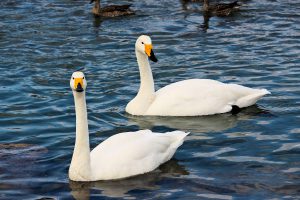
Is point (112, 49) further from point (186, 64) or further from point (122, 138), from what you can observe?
point (122, 138)

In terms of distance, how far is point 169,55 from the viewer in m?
19.5

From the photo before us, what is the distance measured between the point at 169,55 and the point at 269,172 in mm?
8685

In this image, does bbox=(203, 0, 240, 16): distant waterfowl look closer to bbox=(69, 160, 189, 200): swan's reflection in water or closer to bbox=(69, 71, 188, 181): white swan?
bbox=(69, 71, 188, 181): white swan

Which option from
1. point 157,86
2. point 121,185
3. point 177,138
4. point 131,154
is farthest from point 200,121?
point 121,185

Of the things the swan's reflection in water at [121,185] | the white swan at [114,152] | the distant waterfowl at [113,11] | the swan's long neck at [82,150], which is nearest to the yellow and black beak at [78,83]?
the white swan at [114,152]

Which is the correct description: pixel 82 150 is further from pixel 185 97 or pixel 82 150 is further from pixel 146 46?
pixel 146 46

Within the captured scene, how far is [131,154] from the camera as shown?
1125cm

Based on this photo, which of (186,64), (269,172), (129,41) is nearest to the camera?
(269,172)

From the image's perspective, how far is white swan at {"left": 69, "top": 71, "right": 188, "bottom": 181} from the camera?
35.8 ft

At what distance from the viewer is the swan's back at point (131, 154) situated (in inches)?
437

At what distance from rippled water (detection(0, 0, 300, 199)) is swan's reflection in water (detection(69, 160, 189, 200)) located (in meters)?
0.02

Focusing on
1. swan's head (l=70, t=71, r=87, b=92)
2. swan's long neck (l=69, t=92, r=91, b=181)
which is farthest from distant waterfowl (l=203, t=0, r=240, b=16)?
swan's head (l=70, t=71, r=87, b=92)

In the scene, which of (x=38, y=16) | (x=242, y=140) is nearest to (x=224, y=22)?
(x=38, y=16)

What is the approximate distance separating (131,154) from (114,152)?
0.25 metres
